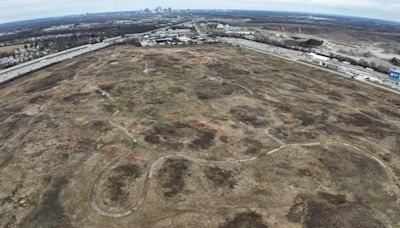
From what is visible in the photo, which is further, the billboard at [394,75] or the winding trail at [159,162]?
the billboard at [394,75]

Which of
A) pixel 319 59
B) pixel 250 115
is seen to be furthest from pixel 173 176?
pixel 319 59

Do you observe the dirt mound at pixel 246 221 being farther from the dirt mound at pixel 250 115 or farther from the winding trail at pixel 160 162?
the dirt mound at pixel 250 115

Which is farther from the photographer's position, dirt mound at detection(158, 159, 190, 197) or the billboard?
the billboard

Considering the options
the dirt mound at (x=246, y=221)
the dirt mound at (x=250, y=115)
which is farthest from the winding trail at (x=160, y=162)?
the dirt mound at (x=246, y=221)

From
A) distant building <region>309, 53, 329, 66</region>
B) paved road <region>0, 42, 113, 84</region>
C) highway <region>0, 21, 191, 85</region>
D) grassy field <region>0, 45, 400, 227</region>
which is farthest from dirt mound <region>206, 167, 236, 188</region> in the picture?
distant building <region>309, 53, 329, 66</region>

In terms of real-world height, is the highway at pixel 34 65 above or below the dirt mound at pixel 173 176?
above

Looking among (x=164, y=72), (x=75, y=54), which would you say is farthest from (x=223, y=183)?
(x=75, y=54)

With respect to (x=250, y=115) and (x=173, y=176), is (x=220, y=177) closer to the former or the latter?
(x=173, y=176)

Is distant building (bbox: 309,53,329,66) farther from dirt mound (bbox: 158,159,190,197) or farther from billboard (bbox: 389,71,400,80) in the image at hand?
dirt mound (bbox: 158,159,190,197)

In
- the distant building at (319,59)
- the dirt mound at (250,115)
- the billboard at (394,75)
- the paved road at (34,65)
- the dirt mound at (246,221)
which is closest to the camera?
the dirt mound at (246,221)

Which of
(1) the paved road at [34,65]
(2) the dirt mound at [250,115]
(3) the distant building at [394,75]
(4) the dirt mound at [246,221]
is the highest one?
(1) the paved road at [34,65]
